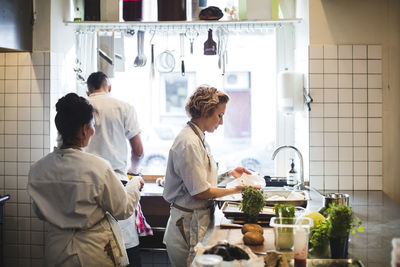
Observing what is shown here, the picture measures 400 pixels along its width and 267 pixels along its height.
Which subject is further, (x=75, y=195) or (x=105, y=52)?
(x=105, y=52)

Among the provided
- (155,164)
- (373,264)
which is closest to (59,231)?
(373,264)

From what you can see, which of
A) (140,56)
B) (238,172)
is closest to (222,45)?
(140,56)

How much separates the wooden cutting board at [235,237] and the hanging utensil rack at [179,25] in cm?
199

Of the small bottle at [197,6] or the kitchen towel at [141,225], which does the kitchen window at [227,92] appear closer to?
the small bottle at [197,6]

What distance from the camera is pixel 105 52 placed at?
383cm

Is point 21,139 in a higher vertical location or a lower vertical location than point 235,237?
higher

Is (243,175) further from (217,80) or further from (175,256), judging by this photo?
(217,80)

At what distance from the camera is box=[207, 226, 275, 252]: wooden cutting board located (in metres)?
1.97

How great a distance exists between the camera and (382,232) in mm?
2201

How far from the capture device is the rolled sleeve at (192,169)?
2391mm

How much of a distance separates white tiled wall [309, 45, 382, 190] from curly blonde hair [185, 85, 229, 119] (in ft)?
3.77

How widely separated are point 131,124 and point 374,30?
6.12 ft

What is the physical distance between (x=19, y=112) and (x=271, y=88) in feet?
6.69

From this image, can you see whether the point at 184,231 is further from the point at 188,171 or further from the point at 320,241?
the point at 320,241
